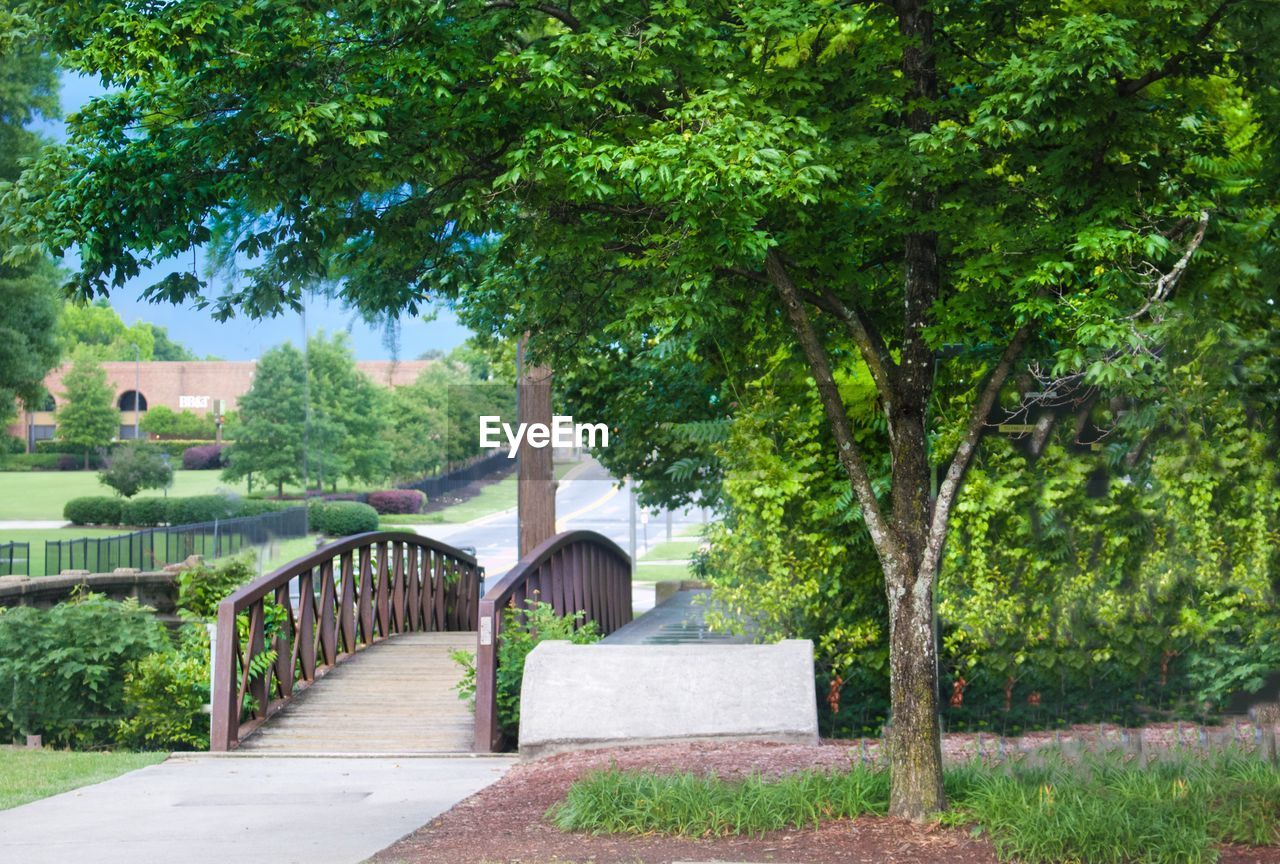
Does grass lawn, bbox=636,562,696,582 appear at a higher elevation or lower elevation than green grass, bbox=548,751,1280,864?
higher

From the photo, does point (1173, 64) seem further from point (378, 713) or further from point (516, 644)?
point (378, 713)

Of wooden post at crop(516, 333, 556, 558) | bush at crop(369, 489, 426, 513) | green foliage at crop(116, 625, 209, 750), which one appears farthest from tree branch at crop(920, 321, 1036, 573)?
bush at crop(369, 489, 426, 513)

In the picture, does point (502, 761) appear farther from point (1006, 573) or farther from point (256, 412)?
point (256, 412)

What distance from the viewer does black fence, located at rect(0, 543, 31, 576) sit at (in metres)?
26.6

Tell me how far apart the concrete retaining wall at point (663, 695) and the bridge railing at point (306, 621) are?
295cm

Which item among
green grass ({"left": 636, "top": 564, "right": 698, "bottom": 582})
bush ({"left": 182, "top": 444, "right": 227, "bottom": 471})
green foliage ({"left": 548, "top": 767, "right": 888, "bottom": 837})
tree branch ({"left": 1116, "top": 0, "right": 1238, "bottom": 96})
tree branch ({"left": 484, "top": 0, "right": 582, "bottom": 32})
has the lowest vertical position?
green foliage ({"left": 548, "top": 767, "right": 888, "bottom": 837})

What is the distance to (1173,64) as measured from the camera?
325 inches

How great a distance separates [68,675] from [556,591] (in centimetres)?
530

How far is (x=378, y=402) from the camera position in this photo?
3972 cm

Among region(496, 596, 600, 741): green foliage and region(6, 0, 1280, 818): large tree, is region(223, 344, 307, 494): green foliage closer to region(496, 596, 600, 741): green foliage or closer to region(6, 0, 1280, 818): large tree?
region(496, 596, 600, 741): green foliage

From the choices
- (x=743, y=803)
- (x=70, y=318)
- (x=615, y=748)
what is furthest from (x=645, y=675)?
(x=70, y=318)

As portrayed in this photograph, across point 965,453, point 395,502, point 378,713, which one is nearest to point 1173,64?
point 965,453

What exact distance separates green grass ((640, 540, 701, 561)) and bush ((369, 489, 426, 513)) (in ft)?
33.4

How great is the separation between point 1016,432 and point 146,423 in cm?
2513
